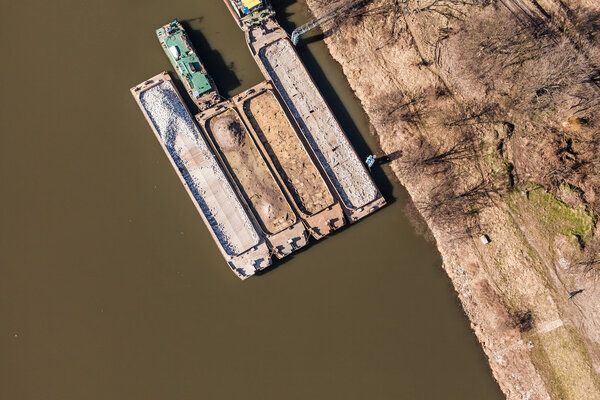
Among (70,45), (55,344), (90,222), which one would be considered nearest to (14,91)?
(70,45)

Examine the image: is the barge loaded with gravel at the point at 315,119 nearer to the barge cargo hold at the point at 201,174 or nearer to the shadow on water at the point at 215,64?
the shadow on water at the point at 215,64

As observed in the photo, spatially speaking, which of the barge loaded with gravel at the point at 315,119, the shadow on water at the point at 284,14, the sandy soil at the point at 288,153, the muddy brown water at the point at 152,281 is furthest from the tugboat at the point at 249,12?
the sandy soil at the point at 288,153

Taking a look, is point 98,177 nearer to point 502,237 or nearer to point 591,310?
point 502,237

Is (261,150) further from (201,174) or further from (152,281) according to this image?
(152,281)

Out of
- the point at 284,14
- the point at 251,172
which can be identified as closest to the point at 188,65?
the point at 284,14

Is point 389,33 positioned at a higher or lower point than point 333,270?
higher

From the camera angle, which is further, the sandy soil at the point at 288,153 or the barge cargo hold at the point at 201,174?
the sandy soil at the point at 288,153
